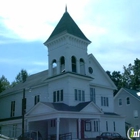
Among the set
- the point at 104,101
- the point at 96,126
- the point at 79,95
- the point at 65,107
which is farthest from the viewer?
the point at 104,101

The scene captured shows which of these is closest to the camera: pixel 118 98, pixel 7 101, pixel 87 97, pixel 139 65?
pixel 87 97

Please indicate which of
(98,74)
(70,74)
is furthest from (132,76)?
(70,74)

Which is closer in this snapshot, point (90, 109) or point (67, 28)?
point (90, 109)

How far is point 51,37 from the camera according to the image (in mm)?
35500

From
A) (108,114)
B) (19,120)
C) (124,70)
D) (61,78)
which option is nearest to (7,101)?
(19,120)

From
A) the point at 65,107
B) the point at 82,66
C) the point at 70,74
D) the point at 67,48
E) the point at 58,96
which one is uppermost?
the point at 67,48

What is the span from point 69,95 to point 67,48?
6.04m

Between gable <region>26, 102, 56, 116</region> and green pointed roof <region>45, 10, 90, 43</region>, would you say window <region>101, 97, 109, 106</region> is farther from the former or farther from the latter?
gable <region>26, 102, 56, 116</region>

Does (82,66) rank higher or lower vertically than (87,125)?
higher

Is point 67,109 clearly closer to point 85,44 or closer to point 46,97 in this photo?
point 46,97

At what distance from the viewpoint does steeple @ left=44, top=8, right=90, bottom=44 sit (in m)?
34.1

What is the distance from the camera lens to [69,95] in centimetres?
3162

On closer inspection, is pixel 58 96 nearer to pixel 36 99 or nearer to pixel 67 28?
pixel 36 99

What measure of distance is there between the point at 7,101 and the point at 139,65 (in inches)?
1748
